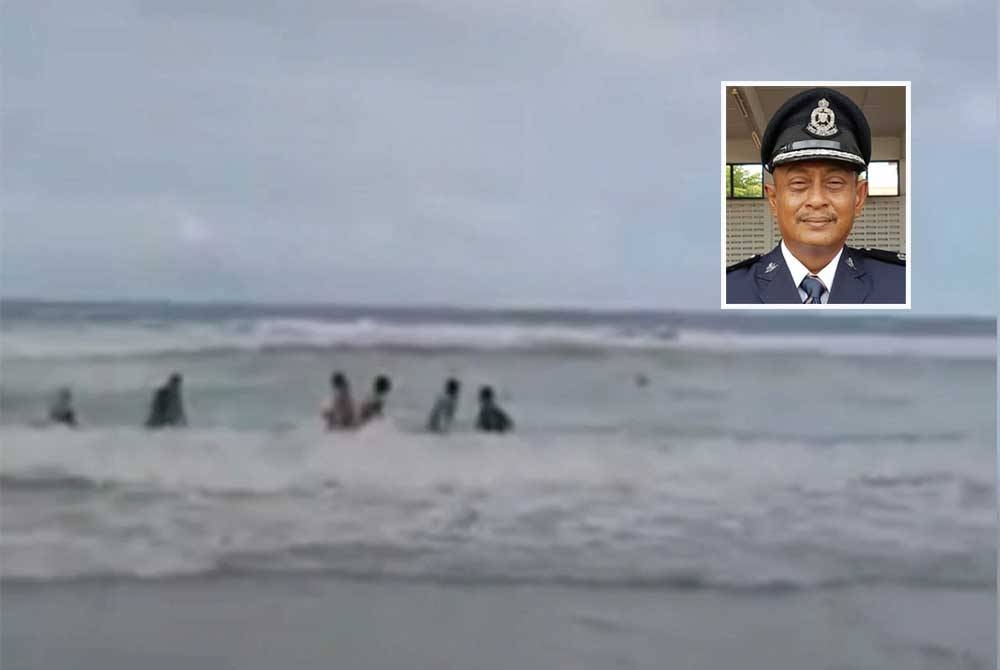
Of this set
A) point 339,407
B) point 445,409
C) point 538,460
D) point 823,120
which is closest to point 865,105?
point 823,120

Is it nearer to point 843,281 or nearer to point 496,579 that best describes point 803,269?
point 843,281

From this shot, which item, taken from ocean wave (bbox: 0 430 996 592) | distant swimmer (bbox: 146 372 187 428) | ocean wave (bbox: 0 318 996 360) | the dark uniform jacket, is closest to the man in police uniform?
the dark uniform jacket

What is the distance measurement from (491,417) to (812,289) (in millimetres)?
984

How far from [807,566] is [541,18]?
1701 mm

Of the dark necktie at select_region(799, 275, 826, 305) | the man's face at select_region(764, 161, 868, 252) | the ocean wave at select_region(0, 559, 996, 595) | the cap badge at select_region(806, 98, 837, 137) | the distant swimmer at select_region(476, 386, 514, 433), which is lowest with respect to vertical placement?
the ocean wave at select_region(0, 559, 996, 595)

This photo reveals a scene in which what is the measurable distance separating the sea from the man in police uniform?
8 cm

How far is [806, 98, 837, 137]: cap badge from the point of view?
7.39 ft

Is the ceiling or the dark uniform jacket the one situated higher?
the ceiling

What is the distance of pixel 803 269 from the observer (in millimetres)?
2285

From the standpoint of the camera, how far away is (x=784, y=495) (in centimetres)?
221

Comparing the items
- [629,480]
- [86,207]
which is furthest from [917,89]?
[86,207]

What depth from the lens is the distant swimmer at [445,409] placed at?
2232 millimetres

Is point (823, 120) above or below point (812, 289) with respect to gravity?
above

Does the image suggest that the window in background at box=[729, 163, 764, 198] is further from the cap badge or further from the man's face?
the cap badge
